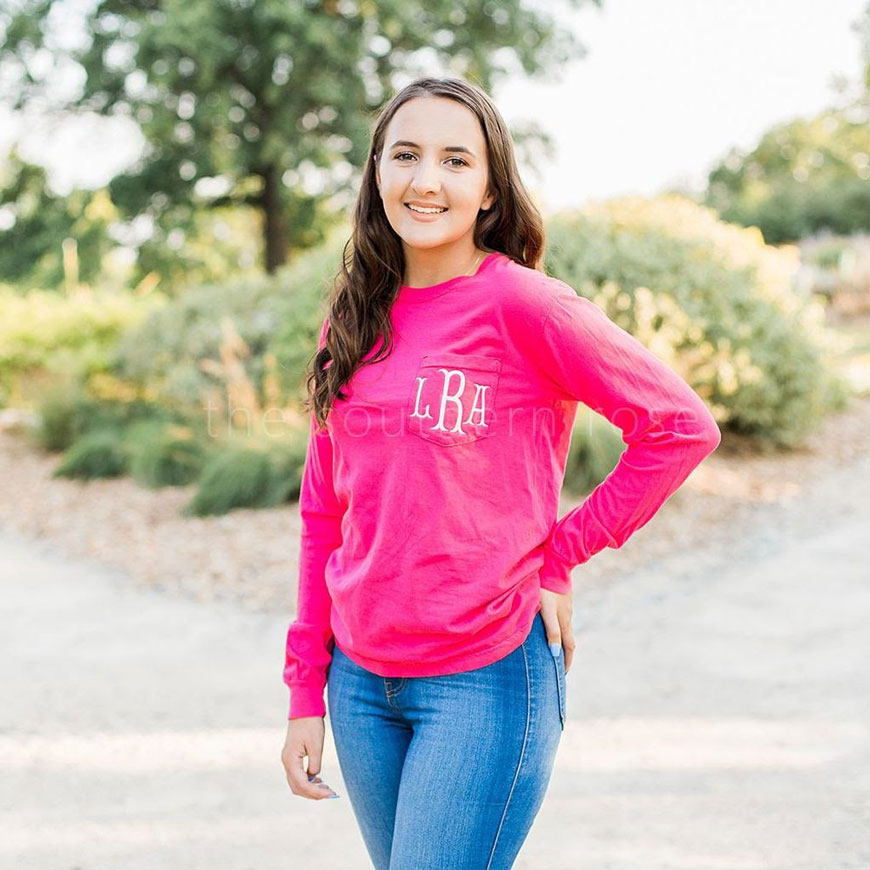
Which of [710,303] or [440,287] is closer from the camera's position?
[440,287]

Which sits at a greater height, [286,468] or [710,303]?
[710,303]

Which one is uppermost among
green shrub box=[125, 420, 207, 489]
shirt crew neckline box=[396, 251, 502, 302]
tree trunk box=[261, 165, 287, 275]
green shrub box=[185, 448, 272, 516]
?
shirt crew neckline box=[396, 251, 502, 302]

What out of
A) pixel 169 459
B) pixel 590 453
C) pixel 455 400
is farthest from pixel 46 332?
pixel 455 400

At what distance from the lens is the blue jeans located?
1.52m

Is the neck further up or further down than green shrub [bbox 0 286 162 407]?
further up

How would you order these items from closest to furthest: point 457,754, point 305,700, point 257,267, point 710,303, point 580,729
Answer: point 457,754
point 305,700
point 580,729
point 710,303
point 257,267

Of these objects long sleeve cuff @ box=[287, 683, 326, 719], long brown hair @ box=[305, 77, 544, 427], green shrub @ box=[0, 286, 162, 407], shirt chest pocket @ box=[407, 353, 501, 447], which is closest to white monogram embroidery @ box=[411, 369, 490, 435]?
shirt chest pocket @ box=[407, 353, 501, 447]

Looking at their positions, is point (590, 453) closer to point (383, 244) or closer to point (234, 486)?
point (234, 486)

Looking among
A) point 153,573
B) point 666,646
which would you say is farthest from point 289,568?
point 666,646

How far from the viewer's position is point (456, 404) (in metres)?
1.57

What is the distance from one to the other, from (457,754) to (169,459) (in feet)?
23.3

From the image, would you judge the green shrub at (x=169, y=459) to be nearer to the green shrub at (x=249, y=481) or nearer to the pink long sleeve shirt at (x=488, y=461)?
the green shrub at (x=249, y=481)

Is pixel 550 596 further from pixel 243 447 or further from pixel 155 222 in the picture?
pixel 155 222

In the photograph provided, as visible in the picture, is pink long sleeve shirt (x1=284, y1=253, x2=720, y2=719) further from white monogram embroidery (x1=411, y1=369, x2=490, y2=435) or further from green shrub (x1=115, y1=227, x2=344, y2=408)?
green shrub (x1=115, y1=227, x2=344, y2=408)
